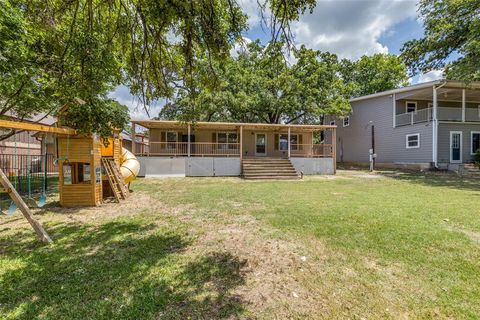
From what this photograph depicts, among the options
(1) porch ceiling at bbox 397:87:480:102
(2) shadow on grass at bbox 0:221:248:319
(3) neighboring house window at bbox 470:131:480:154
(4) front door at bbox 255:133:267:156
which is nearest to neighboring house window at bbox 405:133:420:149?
(1) porch ceiling at bbox 397:87:480:102

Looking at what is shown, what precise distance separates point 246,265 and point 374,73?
32863 millimetres

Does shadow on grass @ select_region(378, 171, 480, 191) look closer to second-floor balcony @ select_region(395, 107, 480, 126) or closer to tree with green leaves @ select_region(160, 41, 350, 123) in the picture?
second-floor balcony @ select_region(395, 107, 480, 126)

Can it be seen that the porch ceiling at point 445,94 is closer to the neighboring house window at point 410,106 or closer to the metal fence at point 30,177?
the neighboring house window at point 410,106

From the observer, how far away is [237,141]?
18438mm

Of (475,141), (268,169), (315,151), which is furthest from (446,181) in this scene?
(268,169)

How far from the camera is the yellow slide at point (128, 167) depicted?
9.32m

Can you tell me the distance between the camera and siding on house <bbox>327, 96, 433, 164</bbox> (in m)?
17.1

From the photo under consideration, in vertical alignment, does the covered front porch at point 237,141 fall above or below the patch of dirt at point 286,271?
above

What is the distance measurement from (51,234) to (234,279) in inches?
149

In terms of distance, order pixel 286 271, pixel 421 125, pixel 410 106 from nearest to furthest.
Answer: pixel 286 271 → pixel 421 125 → pixel 410 106

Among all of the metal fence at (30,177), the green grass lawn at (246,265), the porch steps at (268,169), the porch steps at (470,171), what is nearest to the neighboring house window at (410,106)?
the porch steps at (470,171)

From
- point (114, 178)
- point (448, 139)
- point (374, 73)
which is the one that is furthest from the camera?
point (374, 73)

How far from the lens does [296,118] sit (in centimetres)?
2258

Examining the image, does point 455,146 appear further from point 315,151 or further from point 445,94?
point 315,151
